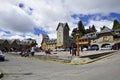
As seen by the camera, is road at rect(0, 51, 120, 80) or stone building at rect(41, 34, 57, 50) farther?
stone building at rect(41, 34, 57, 50)

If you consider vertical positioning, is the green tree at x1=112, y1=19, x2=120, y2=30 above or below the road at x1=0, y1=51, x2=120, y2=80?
above

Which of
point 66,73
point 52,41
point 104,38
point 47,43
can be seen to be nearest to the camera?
point 66,73

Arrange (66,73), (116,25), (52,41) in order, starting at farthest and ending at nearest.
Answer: (52,41) → (116,25) → (66,73)

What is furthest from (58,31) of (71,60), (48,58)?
(71,60)

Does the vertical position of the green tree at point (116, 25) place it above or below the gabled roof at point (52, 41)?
above

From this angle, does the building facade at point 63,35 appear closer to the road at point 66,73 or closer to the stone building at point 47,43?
the stone building at point 47,43

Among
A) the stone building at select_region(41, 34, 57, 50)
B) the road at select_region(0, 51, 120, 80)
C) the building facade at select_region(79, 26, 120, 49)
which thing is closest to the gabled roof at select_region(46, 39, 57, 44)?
the stone building at select_region(41, 34, 57, 50)

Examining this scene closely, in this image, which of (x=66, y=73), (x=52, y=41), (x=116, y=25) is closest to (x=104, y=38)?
(x=116, y=25)

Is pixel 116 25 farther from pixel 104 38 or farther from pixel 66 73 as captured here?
pixel 66 73

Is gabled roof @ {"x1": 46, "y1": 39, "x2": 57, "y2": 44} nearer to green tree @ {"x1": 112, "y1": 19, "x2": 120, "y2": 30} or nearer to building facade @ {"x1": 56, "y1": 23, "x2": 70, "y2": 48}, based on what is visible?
building facade @ {"x1": 56, "y1": 23, "x2": 70, "y2": 48}

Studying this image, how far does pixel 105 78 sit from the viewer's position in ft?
46.6

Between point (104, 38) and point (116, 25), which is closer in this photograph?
point (104, 38)

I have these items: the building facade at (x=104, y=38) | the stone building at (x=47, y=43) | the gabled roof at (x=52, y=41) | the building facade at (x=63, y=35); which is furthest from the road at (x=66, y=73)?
the stone building at (x=47, y=43)

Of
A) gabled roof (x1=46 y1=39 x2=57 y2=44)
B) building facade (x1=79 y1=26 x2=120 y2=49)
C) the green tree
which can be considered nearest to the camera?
building facade (x1=79 y1=26 x2=120 y2=49)
